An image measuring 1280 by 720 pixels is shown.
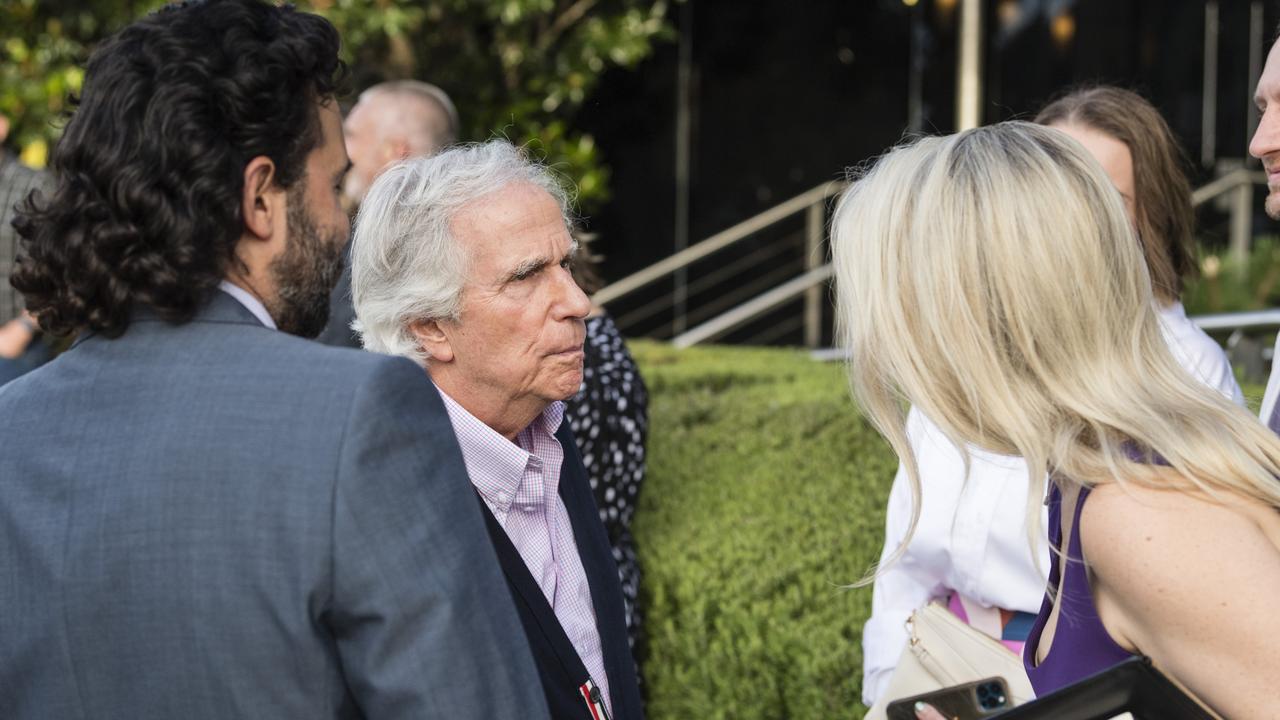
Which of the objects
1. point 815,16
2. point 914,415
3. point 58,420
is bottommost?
point 914,415

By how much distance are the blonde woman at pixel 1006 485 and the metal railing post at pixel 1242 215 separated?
7.23m

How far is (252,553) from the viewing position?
1529 millimetres

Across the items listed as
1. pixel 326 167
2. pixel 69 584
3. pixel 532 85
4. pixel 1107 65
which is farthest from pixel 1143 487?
pixel 1107 65

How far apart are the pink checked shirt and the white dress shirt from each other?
70 cm

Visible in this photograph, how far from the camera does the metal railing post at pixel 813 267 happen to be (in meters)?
10.8

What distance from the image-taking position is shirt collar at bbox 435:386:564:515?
2.34 metres

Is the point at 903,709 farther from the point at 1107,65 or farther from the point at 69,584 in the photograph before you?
the point at 1107,65

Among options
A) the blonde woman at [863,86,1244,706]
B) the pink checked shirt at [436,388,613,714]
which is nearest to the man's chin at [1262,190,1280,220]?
the blonde woman at [863,86,1244,706]

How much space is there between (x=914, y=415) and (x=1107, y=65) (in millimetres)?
8537

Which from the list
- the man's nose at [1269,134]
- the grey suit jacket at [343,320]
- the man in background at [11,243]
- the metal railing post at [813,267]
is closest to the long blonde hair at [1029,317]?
the man's nose at [1269,134]

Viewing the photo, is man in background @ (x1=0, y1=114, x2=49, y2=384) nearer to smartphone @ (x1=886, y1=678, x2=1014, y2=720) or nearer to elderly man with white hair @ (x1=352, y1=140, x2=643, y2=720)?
elderly man with white hair @ (x1=352, y1=140, x2=643, y2=720)

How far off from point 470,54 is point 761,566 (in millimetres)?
6273

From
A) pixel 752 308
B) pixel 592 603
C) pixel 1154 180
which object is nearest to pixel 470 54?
pixel 752 308

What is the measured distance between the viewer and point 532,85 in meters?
9.03
